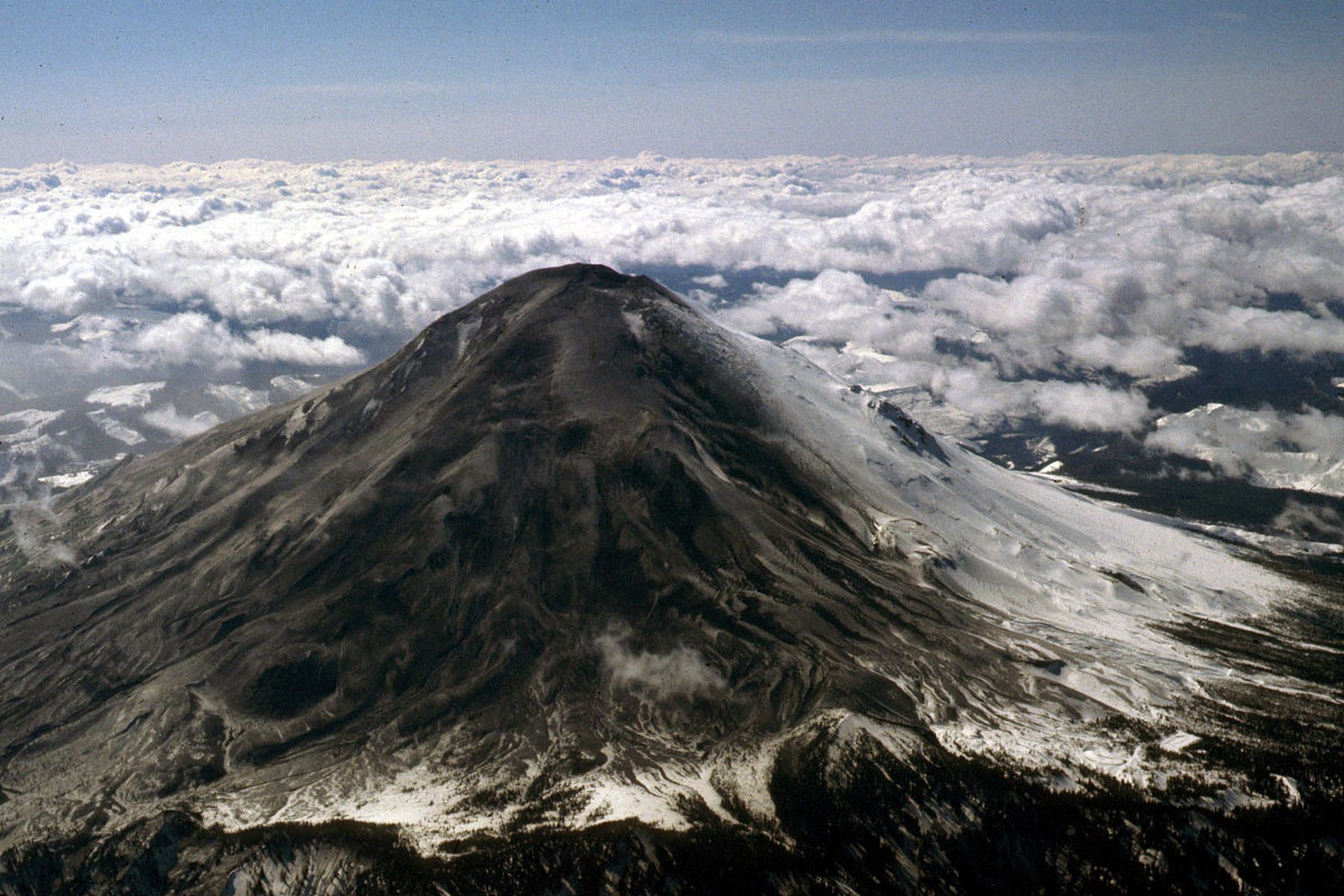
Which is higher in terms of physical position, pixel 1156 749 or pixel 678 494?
pixel 678 494

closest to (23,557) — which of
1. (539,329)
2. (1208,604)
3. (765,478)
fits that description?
(539,329)

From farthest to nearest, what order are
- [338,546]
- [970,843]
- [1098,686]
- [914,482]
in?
[914,482], [338,546], [1098,686], [970,843]

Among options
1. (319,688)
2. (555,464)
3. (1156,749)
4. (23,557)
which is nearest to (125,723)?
(319,688)

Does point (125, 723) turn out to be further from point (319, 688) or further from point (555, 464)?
point (555, 464)

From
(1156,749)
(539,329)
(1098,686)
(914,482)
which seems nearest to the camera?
(1156,749)

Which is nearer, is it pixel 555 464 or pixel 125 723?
pixel 125 723

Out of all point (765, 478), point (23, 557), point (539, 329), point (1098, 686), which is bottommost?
point (23, 557)
